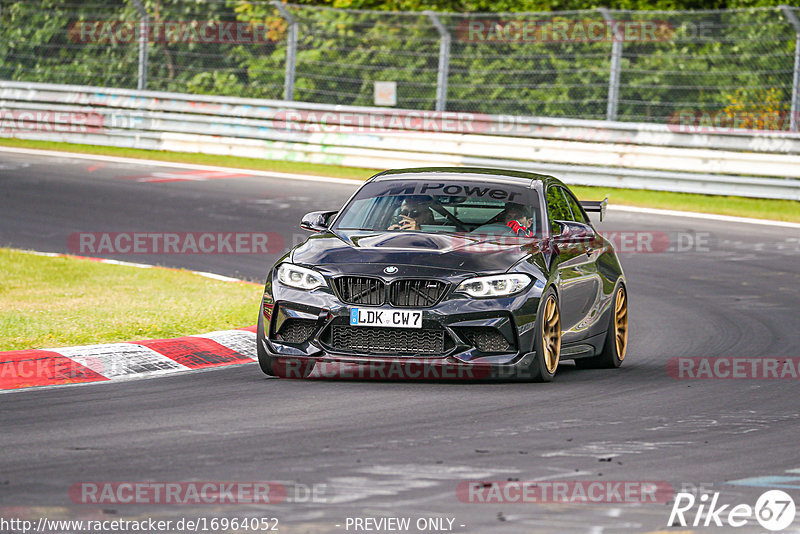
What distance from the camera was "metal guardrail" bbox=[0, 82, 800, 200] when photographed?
73.6ft

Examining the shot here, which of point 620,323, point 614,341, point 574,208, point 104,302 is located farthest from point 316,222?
point 104,302

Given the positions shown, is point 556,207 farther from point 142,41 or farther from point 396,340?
point 142,41

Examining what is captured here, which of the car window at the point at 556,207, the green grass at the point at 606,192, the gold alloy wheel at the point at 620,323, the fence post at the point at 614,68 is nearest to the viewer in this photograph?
the car window at the point at 556,207

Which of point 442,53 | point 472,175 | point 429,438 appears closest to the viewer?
point 429,438

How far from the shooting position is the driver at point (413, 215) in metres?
10.1

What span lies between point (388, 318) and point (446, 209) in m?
1.55

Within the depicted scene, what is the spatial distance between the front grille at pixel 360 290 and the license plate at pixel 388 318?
7 centimetres

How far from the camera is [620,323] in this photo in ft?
36.8

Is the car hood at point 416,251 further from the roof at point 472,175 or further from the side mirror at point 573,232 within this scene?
the roof at point 472,175

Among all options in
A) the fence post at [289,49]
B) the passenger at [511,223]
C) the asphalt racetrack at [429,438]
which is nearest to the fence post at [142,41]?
the fence post at [289,49]

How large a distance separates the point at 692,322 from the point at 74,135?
58.1ft

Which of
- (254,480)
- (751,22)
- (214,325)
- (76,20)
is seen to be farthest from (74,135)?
(254,480)

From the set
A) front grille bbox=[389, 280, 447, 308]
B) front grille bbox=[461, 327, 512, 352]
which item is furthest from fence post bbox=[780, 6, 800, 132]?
front grille bbox=[389, 280, 447, 308]

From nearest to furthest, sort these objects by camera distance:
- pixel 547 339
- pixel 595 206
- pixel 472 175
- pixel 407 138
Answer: pixel 547 339
pixel 472 175
pixel 595 206
pixel 407 138
